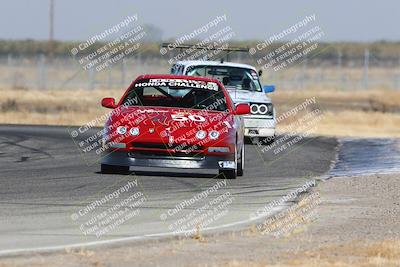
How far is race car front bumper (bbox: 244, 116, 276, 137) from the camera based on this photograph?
25.8 meters

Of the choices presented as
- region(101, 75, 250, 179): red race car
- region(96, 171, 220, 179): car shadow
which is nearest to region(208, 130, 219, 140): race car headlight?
region(101, 75, 250, 179): red race car

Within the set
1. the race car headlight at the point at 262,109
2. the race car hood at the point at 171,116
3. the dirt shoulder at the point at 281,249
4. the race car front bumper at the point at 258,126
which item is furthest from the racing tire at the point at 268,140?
the dirt shoulder at the point at 281,249

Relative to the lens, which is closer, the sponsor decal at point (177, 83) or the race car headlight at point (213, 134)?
the race car headlight at point (213, 134)

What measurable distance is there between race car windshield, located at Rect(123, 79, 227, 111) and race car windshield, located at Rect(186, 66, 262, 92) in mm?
7297

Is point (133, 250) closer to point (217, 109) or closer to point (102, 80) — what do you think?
point (217, 109)

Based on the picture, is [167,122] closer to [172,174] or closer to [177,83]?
[172,174]

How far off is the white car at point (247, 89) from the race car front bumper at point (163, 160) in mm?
8308

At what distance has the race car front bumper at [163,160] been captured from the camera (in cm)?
1708

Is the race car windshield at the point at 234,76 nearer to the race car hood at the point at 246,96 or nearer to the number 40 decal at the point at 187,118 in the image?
the race car hood at the point at 246,96

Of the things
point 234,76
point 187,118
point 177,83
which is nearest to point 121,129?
point 187,118

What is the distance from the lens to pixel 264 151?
24.5 m

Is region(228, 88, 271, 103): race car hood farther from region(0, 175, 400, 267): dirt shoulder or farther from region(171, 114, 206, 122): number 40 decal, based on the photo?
region(0, 175, 400, 267): dirt shoulder

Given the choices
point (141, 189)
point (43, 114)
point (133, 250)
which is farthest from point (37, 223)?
point (43, 114)

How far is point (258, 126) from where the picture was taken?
2588 cm
